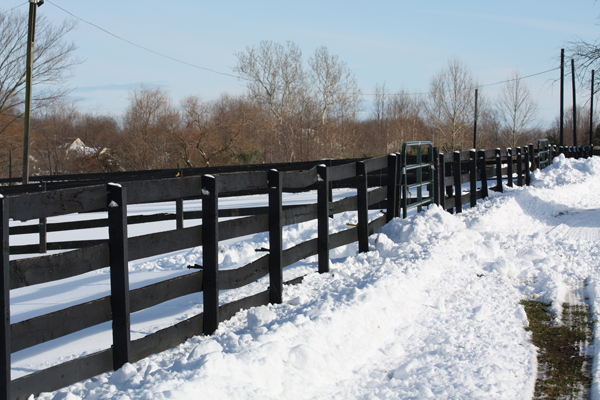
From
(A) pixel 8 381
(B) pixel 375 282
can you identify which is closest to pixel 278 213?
(B) pixel 375 282

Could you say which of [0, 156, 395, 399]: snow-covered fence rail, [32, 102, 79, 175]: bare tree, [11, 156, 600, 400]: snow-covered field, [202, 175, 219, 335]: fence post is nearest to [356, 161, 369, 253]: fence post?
[11, 156, 600, 400]: snow-covered field

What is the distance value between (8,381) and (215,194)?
225 cm

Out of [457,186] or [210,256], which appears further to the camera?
[457,186]

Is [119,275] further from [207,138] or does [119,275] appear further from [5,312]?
[207,138]

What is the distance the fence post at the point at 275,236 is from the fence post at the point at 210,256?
3.16 ft

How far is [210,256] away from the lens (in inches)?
189

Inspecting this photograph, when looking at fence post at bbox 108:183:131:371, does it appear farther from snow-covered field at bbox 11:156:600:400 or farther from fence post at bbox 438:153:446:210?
fence post at bbox 438:153:446:210

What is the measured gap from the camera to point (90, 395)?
3.42m

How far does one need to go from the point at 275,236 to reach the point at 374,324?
1498 millimetres

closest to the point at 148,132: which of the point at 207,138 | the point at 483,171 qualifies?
the point at 207,138

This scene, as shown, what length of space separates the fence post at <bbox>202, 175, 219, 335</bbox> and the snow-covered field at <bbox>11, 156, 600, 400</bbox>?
191mm

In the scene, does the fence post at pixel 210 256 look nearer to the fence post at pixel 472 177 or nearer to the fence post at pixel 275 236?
the fence post at pixel 275 236

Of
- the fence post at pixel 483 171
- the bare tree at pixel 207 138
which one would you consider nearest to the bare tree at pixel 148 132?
the bare tree at pixel 207 138

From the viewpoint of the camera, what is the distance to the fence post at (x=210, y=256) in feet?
15.6
